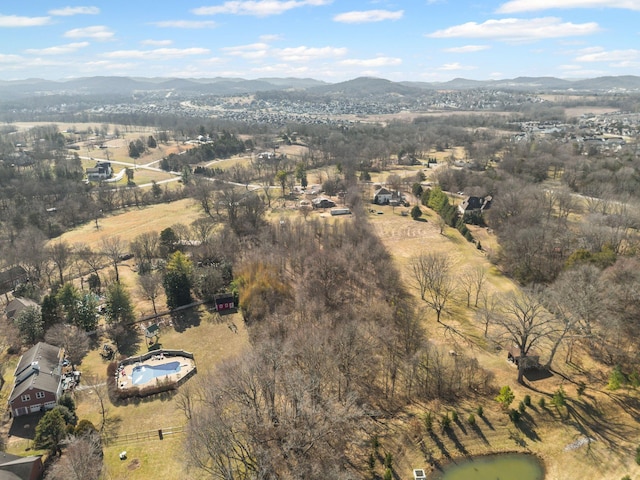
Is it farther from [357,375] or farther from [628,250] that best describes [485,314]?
[628,250]

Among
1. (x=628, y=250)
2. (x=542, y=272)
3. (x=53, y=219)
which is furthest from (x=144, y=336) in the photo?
(x=628, y=250)

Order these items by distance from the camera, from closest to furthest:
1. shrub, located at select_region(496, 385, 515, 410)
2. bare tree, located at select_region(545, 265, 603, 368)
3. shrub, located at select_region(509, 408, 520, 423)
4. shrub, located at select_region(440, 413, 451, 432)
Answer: shrub, located at select_region(440, 413, 451, 432), shrub, located at select_region(509, 408, 520, 423), shrub, located at select_region(496, 385, 515, 410), bare tree, located at select_region(545, 265, 603, 368)

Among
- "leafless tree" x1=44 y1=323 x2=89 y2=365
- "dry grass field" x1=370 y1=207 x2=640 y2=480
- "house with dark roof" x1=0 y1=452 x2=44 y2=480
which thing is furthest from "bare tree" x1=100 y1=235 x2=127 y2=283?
"dry grass field" x1=370 y1=207 x2=640 y2=480

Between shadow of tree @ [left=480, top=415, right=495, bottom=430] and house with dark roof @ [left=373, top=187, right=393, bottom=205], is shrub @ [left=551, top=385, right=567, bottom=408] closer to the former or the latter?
shadow of tree @ [left=480, top=415, right=495, bottom=430]

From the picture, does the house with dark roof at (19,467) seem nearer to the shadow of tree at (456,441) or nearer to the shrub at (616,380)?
the shadow of tree at (456,441)

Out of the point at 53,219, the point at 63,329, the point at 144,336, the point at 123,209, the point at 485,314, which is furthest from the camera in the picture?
the point at 123,209

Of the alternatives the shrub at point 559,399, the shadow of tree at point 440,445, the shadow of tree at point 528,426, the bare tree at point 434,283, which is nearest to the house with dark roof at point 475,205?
the bare tree at point 434,283

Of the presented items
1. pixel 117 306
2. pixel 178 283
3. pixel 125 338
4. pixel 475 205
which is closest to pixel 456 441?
pixel 178 283
